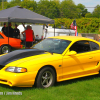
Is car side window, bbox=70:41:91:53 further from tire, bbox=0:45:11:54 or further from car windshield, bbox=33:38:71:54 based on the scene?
tire, bbox=0:45:11:54

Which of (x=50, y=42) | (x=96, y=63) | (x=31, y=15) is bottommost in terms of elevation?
(x=96, y=63)

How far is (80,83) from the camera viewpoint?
568cm

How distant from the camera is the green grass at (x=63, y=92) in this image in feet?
14.5

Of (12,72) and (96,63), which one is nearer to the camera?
(12,72)

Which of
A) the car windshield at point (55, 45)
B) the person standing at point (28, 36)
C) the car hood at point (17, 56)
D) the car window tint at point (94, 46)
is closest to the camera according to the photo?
the car hood at point (17, 56)

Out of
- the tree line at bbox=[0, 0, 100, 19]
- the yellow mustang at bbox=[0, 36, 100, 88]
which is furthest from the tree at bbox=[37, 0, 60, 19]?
the yellow mustang at bbox=[0, 36, 100, 88]

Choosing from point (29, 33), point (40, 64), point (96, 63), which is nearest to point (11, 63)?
point (40, 64)

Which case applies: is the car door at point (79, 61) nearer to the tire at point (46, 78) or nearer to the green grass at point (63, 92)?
the green grass at point (63, 92)

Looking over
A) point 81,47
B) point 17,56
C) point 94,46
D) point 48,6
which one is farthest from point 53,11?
point 17,56

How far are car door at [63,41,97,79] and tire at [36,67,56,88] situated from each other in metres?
0.46

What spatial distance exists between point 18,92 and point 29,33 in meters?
7.47

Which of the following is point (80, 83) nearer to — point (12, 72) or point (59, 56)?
point (59, 56)

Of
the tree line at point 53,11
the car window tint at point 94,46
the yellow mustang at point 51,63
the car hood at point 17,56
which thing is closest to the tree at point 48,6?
the tree line at point 53,11

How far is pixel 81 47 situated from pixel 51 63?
1.40 metres
